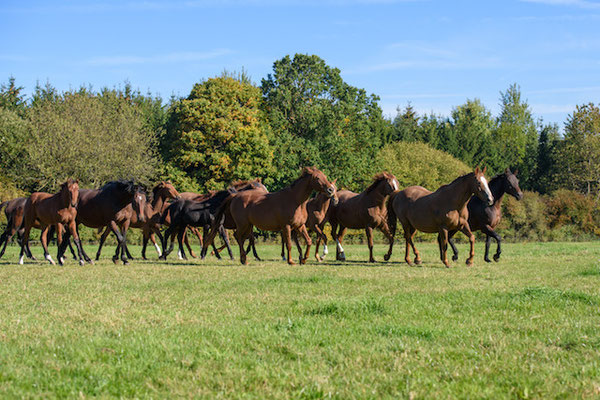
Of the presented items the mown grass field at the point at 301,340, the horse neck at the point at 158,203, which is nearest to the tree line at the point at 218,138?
the horse neck at the point at 158,203

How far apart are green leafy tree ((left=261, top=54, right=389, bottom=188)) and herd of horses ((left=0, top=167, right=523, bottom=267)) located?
25.3 meters

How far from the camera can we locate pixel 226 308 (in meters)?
9.20

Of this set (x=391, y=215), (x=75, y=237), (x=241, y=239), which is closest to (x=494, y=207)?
(x=391, y=215)

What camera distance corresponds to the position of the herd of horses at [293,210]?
1705cm

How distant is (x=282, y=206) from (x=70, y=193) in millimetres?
6116

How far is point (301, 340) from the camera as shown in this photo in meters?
6.85

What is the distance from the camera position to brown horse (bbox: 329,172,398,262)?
19562mm

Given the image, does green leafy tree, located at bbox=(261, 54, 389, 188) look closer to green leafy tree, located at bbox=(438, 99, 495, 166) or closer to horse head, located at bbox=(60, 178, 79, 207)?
green leafy tree, located at bbox=(438, 99, 495, 166)

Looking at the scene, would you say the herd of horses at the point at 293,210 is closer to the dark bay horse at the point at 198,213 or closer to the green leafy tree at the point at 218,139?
the dark bay horse at the point at 198,213

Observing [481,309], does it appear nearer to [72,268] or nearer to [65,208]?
[72,268]

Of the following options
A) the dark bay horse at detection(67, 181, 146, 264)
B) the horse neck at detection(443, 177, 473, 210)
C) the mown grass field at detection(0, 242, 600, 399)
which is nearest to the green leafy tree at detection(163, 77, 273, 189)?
the dark bay horse at detection(67, 181, 146, 264)

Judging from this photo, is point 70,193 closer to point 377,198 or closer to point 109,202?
point 109,202

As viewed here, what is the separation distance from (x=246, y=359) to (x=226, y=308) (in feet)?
10.4

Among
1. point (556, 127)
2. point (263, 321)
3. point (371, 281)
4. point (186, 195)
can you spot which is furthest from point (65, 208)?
point (556, 127)
